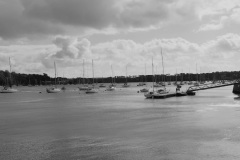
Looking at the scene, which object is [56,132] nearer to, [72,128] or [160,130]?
[72,128]

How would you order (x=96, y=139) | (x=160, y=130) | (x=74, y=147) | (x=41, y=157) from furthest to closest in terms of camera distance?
1. (x=160, y=130)
2. (x=96, y=139)
3. (x=74, y=147)
4. (x=41, y=157)

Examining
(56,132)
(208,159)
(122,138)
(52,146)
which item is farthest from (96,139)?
(208,159)

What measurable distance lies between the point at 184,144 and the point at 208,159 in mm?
5614

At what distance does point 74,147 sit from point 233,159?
45.4 ft

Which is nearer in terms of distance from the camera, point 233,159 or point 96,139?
point 233,159

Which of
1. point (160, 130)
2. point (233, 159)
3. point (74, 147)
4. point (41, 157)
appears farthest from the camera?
point (160, 130)

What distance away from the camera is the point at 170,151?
92.9 feet

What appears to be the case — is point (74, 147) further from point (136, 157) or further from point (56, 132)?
point (56, 132)

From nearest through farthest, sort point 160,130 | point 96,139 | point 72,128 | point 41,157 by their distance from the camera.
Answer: point 41,157
point 96,139
point 160,130
point 72,128

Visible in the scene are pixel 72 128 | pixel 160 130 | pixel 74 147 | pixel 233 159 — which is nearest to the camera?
pixel 233 159

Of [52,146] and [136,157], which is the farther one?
[52,146]

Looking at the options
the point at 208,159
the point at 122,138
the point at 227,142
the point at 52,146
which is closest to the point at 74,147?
the point at 52,146

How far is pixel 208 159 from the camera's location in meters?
25.5

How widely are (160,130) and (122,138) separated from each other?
6472 millimetres
